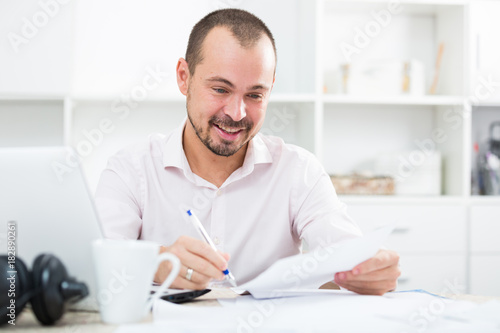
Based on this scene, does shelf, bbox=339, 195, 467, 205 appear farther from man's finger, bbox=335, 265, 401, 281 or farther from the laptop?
the laptop

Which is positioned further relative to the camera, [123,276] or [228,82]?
[228,82]

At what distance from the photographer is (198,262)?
0.85 m

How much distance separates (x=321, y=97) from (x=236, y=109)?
1.19m

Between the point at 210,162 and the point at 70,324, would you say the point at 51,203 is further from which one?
the point at 210,162

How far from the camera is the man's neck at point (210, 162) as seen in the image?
4.70 feet

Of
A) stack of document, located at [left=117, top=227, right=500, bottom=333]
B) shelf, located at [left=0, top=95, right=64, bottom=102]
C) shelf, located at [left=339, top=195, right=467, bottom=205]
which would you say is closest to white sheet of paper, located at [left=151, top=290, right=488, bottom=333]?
stack of document, located at [left=117, top=227, right=500, bottom=333]

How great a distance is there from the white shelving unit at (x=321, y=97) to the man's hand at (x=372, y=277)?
1411 mm

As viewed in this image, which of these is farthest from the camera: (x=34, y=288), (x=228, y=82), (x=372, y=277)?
(x=228, y=82)

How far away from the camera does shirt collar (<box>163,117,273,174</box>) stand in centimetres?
138

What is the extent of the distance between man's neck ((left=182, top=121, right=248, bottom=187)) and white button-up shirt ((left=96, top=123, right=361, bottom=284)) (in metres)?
0.04

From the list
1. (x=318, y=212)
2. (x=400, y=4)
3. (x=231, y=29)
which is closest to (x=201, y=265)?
(x=318, y=212)

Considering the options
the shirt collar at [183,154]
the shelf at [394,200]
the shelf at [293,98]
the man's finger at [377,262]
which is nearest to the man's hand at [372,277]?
the man's finger at [377,262]

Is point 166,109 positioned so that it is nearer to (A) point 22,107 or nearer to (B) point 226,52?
(A) point 22,107

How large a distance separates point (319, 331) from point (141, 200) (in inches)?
32.4
